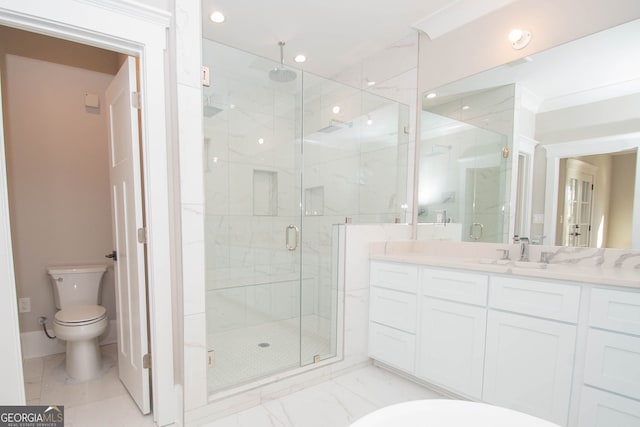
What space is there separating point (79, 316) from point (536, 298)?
2.86 meters

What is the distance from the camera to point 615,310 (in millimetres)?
1366

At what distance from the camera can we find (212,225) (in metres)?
2.51

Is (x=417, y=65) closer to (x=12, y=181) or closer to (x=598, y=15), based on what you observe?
(x=598, y=15)

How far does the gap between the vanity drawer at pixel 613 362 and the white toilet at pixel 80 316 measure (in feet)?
9.58

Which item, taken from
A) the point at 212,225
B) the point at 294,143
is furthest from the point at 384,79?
the point at 212,225

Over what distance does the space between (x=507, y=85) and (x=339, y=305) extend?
6.61ft

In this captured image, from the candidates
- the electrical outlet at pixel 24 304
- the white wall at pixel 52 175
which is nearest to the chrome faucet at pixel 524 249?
the white wall at pixel 52 175

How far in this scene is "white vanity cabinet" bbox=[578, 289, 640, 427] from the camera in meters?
1.32

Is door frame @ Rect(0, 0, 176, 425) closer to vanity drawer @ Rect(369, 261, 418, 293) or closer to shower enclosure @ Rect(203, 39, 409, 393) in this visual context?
shower enclosure @ Rect(203, 39, 409, 393)

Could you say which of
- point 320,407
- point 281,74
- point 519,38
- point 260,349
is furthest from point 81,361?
point 519,38

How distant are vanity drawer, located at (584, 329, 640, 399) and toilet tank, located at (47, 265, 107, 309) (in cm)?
328

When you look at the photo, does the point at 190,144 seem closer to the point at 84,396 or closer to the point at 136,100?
the point at 136,100

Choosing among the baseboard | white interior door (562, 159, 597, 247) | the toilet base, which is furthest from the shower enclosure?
the baseboard

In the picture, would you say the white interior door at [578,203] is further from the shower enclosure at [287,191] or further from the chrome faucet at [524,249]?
the shower enclosure at [287,191]
